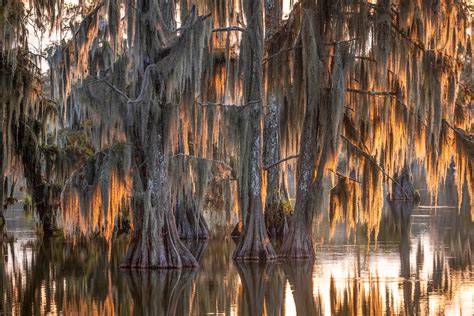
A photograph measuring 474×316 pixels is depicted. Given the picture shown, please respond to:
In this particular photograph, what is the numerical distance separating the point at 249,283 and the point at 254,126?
4.49 m

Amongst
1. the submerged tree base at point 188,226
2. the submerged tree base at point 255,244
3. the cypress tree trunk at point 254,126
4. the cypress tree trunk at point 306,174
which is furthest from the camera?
the submerged tree base at point 188,226

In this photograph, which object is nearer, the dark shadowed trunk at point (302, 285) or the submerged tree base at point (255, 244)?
the dark shadowed trunk at point (302, 285)

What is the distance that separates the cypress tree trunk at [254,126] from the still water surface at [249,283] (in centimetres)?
58

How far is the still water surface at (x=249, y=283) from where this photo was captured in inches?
514

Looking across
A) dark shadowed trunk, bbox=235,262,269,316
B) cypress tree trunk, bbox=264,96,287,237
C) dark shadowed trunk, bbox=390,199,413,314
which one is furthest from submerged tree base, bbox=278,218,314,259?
cypress tree trunk, bbox=264,96,287,237

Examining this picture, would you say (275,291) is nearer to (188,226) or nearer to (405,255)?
(405,255)

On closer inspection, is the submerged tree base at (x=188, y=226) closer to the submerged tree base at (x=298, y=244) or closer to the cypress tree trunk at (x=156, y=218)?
the submerged tree base at (x=298, y=244)

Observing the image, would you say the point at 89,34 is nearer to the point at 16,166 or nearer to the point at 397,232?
the point at 16,166

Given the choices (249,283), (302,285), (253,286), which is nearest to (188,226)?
(249,283)

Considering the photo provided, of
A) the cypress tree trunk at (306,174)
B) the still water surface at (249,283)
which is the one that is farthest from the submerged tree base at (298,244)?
the still water surface at (249,283)

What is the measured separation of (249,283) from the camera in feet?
52.5

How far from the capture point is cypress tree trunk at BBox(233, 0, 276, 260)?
19203 mm

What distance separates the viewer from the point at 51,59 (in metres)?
21.4

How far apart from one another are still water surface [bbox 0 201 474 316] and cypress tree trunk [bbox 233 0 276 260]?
584 mm
